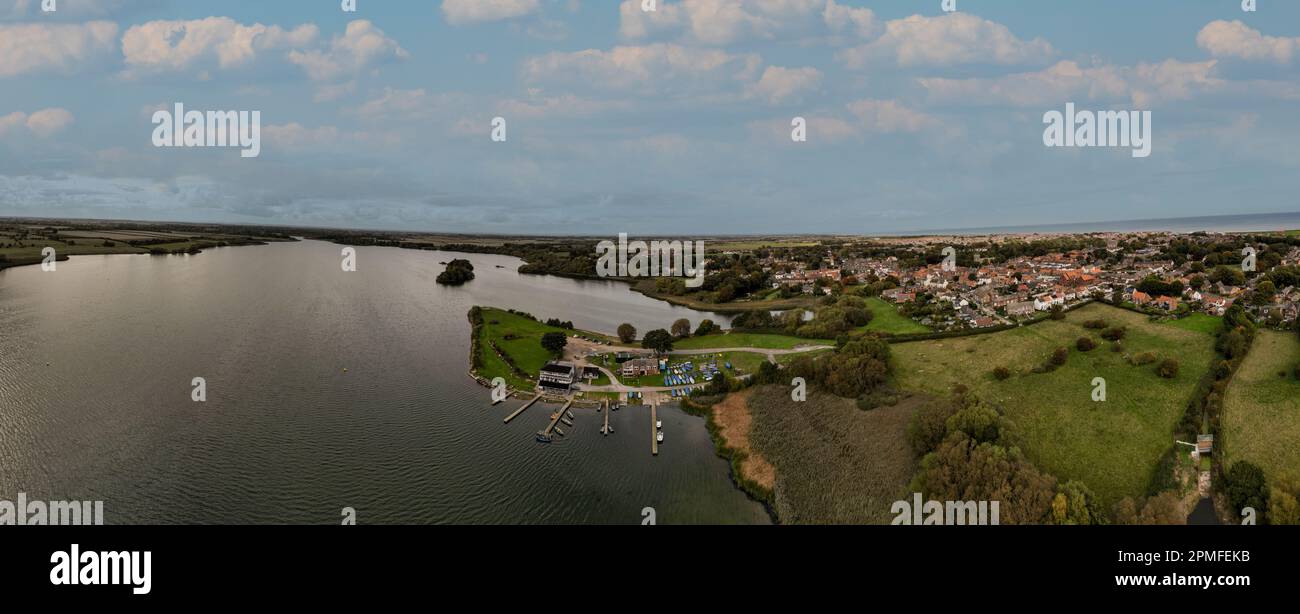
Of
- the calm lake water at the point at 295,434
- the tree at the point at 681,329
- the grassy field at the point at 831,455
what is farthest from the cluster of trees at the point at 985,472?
the tree at the point at 681,329

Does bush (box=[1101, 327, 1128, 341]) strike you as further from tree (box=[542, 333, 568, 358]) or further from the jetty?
tree (box=[542, 333, 568, 358])

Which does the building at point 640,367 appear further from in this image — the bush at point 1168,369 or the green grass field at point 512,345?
the bush at point 1168,369

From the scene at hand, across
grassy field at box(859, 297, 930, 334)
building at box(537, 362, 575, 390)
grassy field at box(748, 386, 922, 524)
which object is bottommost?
grassy field at box(748, 386, 922, 524)

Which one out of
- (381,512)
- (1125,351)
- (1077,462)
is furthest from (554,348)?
(1125,351)

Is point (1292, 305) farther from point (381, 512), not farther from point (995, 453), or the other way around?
point (381, 512)

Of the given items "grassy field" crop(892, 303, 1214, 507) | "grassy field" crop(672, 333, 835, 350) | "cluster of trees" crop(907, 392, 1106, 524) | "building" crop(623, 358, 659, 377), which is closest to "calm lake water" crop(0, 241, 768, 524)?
"building" crop(623, 358, 659, 377)
